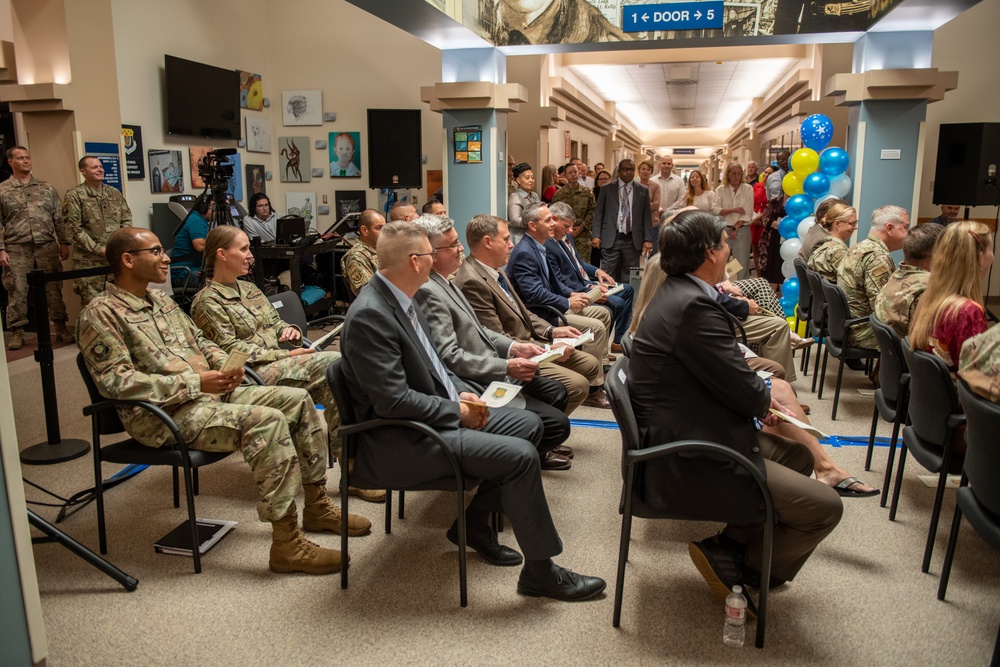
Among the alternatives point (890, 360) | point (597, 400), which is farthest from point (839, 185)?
point (890, 360)

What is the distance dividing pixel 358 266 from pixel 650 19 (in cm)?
451

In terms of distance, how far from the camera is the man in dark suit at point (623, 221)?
8227mm

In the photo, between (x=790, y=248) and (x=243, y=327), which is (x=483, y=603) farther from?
(x=790, y=248)

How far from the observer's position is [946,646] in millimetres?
Answer: 2400

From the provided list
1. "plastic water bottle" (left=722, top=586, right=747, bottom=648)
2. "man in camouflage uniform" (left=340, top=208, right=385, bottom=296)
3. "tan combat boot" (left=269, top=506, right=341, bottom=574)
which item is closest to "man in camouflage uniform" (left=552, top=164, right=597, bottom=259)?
"man in camouflage uniform" (left=340, top=208, right=385, bottom=296)

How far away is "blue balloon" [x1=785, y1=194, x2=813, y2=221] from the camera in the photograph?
715 cm

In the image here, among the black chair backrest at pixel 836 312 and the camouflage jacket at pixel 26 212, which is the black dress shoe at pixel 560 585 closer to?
the black chair backrest at pixel 836 312

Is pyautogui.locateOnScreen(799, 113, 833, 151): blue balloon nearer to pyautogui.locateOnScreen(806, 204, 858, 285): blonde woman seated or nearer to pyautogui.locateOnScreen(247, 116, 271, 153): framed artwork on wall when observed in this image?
pyautogui.locateOnScreen(806, 204, 858, 285): blonde woman seated

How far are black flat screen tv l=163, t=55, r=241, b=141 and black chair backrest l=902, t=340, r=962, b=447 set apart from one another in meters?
7.51

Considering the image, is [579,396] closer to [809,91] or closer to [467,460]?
[467,460]

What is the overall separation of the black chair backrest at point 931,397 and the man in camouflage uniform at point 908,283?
2.44ft

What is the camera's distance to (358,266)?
16.7 ft

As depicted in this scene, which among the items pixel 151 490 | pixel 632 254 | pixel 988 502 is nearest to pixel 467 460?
pixel 988 502

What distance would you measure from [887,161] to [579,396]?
5.41 m
